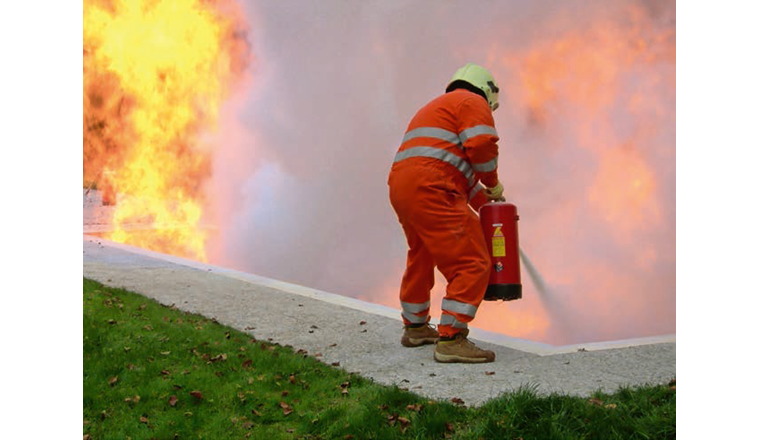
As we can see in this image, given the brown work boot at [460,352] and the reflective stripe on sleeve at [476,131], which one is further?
the brown work boot at [460,352]

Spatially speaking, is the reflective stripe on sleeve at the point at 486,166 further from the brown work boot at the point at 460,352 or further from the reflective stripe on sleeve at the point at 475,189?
the brown work boot at the point at 460,352

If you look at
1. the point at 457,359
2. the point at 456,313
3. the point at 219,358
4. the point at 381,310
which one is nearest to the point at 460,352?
the point at 457,359

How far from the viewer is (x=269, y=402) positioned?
3963 millimetres

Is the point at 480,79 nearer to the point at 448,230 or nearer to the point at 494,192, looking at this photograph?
the point at 494,192

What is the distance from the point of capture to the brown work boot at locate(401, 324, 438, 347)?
5.35 meters

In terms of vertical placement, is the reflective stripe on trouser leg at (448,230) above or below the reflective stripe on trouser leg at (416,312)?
above

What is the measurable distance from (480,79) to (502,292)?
5.38 feet

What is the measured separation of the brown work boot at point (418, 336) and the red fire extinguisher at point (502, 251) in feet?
1.91

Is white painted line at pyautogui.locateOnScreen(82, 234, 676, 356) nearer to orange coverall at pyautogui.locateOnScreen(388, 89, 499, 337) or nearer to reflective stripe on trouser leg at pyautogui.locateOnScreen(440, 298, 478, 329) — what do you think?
reflective stripe on trouser leg at pyautogui.locateOnScreen(440, 298, 478, 329)

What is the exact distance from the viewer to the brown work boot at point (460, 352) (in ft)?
15.7

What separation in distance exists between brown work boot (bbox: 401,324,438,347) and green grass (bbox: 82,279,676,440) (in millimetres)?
844

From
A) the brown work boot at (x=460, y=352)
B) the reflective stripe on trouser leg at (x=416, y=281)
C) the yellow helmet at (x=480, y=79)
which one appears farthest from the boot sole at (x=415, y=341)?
the yellow helmet at (x=480, y=79)

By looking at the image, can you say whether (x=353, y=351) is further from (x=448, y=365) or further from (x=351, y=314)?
(x=351, y=314)

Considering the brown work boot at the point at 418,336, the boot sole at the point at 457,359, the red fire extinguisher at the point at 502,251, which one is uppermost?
the red fire extinguisher at the point at 502,251
